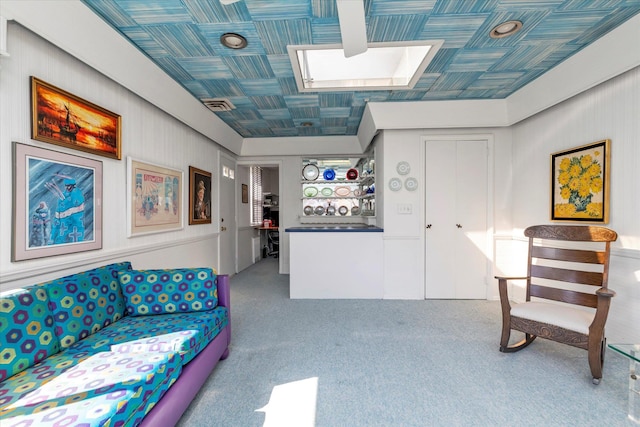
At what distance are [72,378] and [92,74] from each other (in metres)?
2.19

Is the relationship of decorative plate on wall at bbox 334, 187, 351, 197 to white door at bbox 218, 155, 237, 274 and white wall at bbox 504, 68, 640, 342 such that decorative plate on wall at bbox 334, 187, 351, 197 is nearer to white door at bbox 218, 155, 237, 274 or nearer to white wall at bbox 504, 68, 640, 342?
white door at bbox 218, 155, 237, 274

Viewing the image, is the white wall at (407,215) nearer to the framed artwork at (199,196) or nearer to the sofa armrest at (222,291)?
the sofa armrest at (222,291)

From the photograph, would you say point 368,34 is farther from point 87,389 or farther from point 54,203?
point 87,389

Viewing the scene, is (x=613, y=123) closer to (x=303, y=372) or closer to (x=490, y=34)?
(x=490, y=34)

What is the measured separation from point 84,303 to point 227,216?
3.34 meters

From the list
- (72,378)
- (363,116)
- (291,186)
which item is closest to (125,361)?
(72,378)

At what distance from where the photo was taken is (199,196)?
3.90 metres

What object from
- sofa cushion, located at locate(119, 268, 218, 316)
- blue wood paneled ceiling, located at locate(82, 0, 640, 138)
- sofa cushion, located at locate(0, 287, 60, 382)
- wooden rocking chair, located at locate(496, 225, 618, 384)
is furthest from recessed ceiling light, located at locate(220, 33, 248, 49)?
wooden rocking chair, located at locate(496, 225, 618, 384)

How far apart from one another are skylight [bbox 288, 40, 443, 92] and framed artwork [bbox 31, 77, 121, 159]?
1.78 metres

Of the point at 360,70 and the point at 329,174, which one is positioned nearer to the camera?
the point at 360,70

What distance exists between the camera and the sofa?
111 centimetres

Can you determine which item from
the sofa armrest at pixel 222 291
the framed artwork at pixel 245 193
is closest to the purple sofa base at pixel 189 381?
the sofa armrest at pixel 222 291

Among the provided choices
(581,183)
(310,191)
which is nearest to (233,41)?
(310,191)

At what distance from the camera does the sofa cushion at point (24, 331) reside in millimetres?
1292
